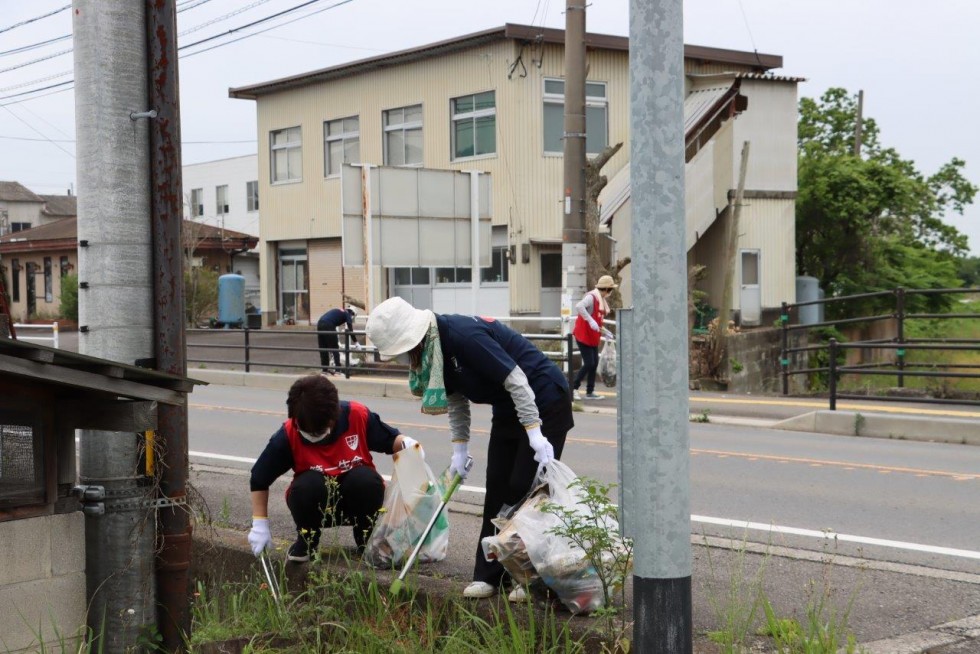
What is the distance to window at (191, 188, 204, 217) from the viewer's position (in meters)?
56.3

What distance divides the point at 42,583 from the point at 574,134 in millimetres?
13321

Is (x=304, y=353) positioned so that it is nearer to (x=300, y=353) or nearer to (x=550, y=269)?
(x=300, y=353)

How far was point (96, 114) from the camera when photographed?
568 cm

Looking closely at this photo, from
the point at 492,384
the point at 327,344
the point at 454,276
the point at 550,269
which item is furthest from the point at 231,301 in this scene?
the point at 492,384

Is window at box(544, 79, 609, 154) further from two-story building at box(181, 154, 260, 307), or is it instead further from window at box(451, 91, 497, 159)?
two-story building at box(181, 154, 260, 307)

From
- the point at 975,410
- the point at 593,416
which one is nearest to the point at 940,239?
the point at 975,410

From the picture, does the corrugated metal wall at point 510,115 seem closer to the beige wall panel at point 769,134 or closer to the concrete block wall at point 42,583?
the beige wall panel at point 769,134

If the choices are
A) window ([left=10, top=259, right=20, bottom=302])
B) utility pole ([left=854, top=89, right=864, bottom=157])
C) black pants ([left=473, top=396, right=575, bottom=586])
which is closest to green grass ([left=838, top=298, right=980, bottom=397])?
utility pole ([left=854, top=89, right=864, bottom=157])

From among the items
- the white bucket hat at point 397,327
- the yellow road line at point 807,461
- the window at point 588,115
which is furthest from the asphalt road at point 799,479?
the window at point 588,115

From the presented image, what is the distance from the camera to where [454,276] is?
102 ft

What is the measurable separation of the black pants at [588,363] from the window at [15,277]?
4076 centimetres

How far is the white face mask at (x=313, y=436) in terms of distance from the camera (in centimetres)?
652

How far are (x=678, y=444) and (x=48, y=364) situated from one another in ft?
9.00

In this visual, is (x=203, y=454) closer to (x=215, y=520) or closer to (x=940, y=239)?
(x=215, y=520)
